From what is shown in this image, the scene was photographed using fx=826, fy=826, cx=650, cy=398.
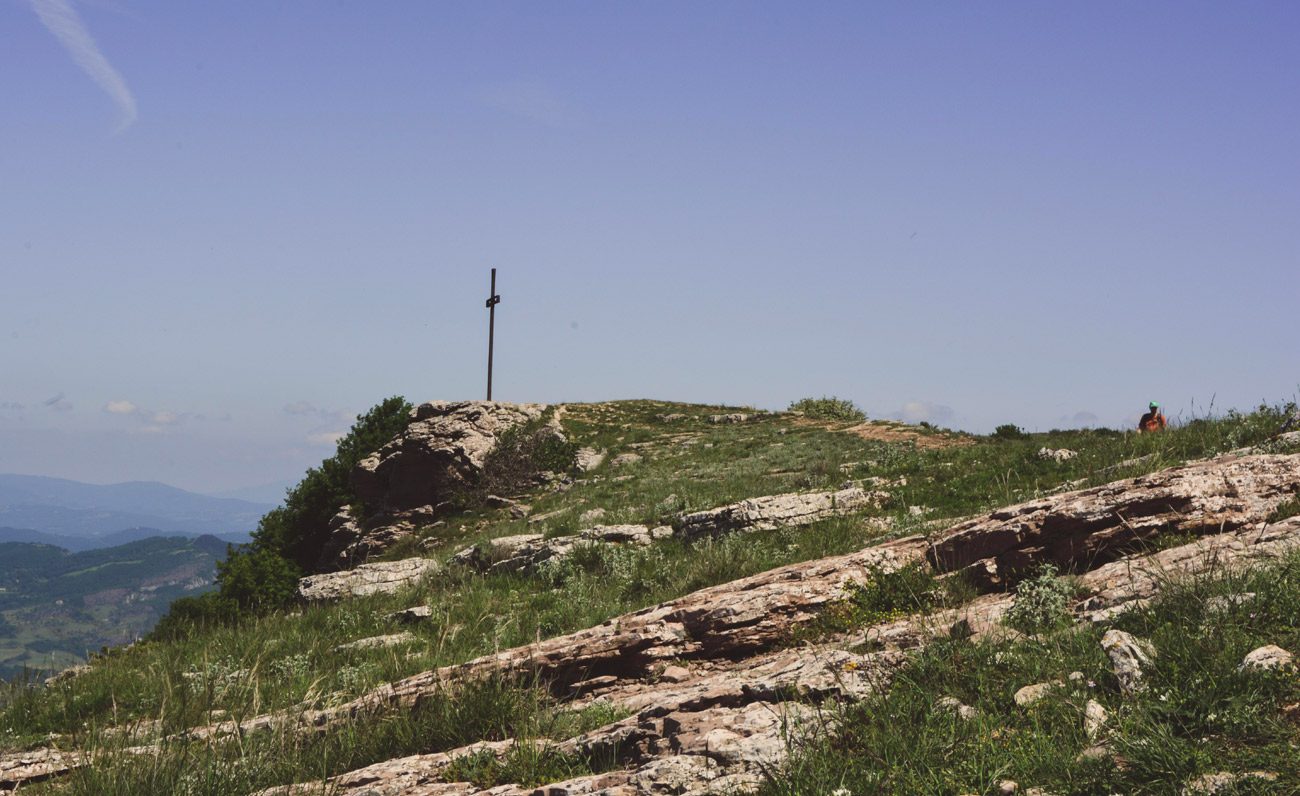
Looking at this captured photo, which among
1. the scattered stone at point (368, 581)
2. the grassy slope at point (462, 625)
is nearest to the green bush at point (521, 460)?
the grassy slope at point (462, 625)

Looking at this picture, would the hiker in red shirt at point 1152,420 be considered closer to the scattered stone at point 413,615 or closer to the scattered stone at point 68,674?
the scattered stone at point 413,615

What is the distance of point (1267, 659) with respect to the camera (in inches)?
183

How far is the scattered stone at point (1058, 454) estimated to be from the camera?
1762 centimetres

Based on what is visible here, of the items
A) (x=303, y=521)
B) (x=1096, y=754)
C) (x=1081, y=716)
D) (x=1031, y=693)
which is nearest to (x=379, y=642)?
(x=1031, y=693)

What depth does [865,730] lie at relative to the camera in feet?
16.0

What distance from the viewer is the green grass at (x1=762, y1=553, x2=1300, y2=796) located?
13.5ft

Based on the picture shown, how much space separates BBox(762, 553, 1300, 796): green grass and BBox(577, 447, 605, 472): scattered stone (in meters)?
30.6

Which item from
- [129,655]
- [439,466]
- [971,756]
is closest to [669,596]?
[971,756]

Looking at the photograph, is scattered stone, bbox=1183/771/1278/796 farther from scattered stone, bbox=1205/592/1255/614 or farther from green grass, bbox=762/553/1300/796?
scattered stone, bbox=1205/592/1255/614

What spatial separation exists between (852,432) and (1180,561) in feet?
100

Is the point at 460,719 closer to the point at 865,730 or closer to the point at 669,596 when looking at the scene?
the point at 865,730

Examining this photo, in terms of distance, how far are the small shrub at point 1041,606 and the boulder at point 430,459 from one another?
1193 inches

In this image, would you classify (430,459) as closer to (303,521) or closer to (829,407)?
(303,521)

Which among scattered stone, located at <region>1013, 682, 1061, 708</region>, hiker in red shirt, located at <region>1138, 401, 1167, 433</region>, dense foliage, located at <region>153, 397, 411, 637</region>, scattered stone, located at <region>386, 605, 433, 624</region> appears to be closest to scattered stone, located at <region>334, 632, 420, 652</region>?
scattered stone, located at <region>386, 605, 433, 624</region>
